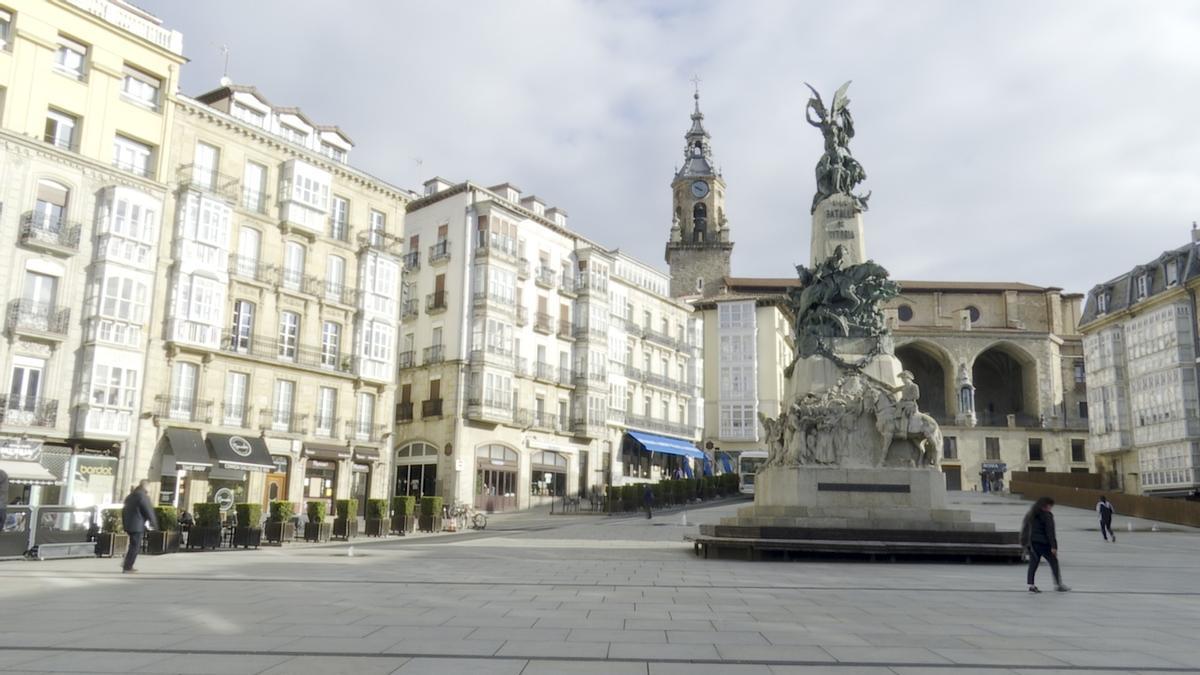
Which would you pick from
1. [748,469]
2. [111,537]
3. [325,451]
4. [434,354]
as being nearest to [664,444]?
[748,469]

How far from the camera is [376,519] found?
1144 inches

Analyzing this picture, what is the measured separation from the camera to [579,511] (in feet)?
141

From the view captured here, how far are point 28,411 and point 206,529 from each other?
1149cm

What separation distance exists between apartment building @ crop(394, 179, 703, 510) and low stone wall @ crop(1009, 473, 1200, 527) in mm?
25883

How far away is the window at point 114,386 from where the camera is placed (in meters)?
29.7

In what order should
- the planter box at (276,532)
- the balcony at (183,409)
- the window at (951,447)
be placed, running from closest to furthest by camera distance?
the planter box at (276,532), the balcony at (183,409), the window at (951,447)

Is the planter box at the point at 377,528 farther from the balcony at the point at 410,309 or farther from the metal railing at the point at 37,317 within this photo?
the balcony at the point at 410,309

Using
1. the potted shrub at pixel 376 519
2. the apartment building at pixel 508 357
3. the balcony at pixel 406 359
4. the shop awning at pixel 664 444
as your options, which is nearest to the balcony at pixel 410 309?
the apartment building at pixel 508 357

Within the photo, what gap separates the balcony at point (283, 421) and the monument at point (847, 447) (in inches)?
867

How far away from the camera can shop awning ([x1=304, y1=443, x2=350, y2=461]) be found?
36719 mm

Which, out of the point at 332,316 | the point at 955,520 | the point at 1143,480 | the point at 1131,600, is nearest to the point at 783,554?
the point at 955,520

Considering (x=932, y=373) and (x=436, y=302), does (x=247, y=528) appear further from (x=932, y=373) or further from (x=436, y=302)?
(x=932, y=373)

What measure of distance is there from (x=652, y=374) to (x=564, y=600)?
5165cm

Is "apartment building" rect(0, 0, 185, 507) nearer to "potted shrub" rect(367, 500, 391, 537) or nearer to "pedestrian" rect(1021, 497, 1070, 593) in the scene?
"potted shrub" rect(367, 500, 391, 537)
